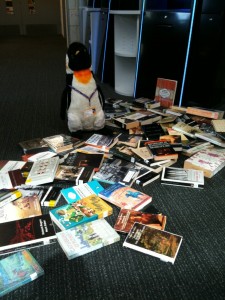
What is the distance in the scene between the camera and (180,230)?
1.45 metres

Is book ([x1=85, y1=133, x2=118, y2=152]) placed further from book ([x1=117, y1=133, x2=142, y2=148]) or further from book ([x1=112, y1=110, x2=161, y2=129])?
book ([x1=112, y1=110, x2=161, y2=129])

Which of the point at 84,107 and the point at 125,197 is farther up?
the point at 84,107

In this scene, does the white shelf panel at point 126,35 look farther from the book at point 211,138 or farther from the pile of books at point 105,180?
the book at point 211,138

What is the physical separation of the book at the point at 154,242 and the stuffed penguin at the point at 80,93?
4.03 feet

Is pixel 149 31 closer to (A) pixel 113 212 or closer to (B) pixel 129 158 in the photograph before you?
(B) pixel 129 158

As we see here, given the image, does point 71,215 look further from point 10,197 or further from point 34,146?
point 34,146

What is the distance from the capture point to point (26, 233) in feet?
4.36

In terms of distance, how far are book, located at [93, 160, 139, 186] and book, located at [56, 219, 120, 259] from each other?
0.40m

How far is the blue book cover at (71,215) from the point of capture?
1415mm

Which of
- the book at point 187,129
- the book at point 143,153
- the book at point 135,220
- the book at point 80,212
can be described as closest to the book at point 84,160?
the book at point 143,153

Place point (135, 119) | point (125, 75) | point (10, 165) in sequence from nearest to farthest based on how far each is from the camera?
point (10, 165) < point (135, 119) < point (125, 75)

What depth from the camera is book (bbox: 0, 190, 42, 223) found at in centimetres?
146

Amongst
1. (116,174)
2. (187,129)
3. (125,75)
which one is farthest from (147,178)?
(125,75)

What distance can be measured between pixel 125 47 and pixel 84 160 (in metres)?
1.91
